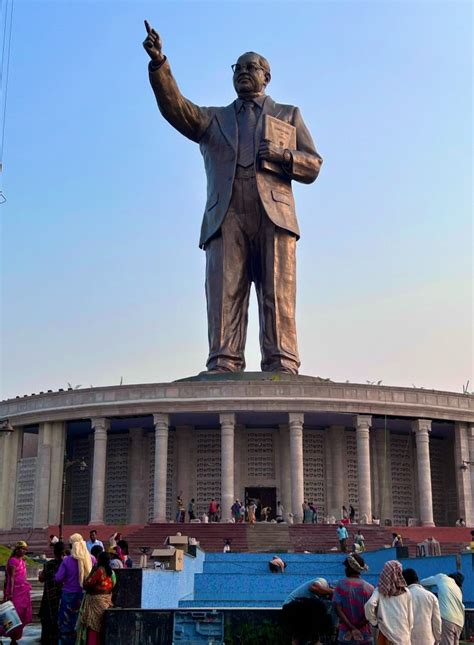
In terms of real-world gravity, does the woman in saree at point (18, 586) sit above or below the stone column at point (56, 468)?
below

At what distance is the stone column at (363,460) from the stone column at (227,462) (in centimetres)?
444

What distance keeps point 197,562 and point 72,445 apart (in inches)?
729

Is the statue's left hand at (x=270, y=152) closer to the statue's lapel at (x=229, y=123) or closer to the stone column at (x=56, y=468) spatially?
the statue's lapel at (x=229, y=123)

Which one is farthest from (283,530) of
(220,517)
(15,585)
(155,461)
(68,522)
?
(15,585)

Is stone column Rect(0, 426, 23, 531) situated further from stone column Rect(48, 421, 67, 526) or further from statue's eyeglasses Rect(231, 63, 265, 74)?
statue's eyeglasses Rect(231, 63, 265, 74)

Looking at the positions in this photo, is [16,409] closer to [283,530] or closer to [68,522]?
[68,522]

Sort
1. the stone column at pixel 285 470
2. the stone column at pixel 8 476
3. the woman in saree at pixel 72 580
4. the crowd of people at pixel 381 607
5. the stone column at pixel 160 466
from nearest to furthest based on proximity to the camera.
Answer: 1. the crowd of people at pixel 381 607
2. the woman in saree at pixel 72 580
3. the stone column at pixel 160 466
4. the stone column at pixel 285 470
5. the stone column at pixel 8 476

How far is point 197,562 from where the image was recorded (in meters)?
18.4

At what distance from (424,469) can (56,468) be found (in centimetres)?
1330

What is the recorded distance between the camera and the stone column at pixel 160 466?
30.0 m

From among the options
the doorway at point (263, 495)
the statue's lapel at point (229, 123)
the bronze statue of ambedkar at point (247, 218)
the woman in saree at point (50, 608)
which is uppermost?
the statue's lapel at point (229, 123)

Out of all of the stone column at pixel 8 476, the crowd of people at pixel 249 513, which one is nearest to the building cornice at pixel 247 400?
the stone column at pixel 8 476

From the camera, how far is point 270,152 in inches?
1232

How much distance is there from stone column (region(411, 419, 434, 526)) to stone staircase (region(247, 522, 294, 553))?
6.50 m
